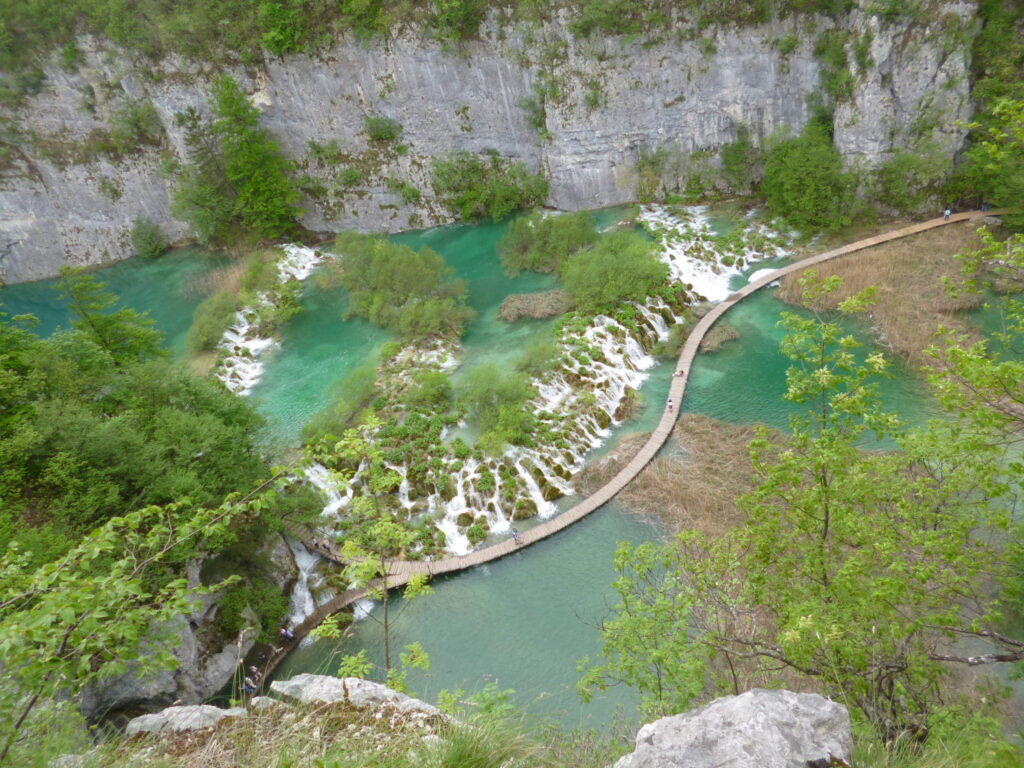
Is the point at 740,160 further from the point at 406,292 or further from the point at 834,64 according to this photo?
the point at 406,292

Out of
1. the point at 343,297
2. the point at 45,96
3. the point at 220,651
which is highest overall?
the point at 45,96

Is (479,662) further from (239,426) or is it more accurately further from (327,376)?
(327,376)

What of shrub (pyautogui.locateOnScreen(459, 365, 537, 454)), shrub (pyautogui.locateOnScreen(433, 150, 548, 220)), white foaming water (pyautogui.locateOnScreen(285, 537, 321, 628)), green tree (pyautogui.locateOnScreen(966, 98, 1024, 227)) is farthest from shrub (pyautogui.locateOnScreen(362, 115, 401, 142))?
green tree (pyautogui.locateOnScreen(966, 98, 1024, 227))

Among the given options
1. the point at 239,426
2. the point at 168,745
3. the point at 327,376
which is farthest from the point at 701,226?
the point at 168,745

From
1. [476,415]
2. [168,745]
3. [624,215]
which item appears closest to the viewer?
[168,745]

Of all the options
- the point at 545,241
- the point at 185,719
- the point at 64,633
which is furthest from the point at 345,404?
the point at 64,633

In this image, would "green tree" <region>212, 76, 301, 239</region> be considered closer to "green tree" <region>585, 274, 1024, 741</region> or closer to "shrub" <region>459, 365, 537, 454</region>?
"shrub" <region>459, 365, 537, 454</region>

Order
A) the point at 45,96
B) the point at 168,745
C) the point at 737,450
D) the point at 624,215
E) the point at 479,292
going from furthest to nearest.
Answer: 1. the point at 45,96
2. the point at 624,215
3. the point at 479,292
4. the point at 737,450
5. the point at 168,745
